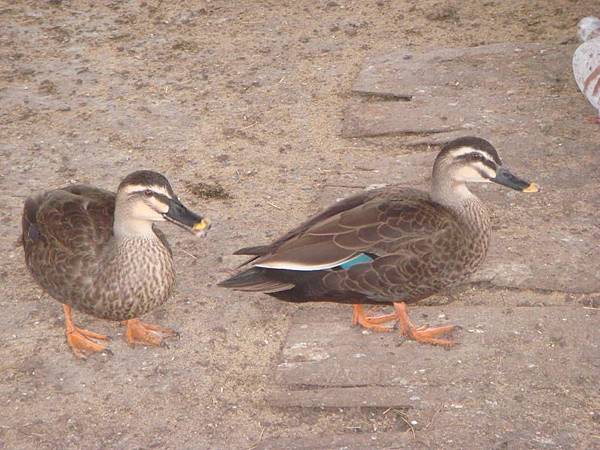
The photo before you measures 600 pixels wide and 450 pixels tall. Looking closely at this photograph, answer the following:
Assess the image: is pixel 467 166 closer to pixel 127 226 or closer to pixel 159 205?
pixel 159 205

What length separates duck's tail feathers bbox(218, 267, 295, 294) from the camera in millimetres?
4625

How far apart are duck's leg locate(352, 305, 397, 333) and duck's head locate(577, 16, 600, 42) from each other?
3.58m

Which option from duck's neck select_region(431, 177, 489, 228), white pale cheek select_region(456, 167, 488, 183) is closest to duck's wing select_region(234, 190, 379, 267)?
duck's neck select_region(431, 177, 489, 228)

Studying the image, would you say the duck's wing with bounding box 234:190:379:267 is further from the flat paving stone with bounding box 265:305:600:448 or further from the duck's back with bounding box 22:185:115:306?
the duck's back with bounding box 22:185:115:306

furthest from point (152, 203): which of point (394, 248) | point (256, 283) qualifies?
point (394, 248)

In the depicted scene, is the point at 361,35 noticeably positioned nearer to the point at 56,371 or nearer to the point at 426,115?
the point at 426,115

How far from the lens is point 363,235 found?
4543mm

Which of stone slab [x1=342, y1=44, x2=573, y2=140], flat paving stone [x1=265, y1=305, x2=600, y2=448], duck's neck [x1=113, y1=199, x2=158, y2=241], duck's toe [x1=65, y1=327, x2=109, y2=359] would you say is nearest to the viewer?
flat paving stone [x1=265, y1=305, x2=600, y2=448]

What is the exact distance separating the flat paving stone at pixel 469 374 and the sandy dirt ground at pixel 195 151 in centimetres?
12

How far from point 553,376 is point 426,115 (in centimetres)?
285

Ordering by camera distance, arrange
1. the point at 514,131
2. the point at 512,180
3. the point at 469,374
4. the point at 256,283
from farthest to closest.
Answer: the point at 514,131 < the point at 512,180 < the point at 256,283 < the point at 469,374

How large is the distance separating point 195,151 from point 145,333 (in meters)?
2.08

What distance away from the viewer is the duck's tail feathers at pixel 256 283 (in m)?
4.62

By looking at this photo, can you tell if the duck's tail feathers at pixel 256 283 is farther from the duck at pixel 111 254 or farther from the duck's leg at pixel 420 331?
the duck's leg at pixel 420 331
